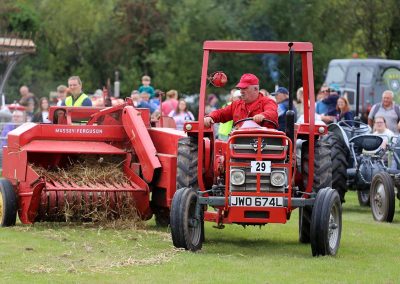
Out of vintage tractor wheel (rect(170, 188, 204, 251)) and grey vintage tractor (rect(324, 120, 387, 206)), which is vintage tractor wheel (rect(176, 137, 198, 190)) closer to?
vintage tractor wheel (rect(170, 188, 204, 251))

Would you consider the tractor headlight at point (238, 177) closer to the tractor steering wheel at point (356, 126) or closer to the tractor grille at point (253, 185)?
the tractor grille at point (253, 185)

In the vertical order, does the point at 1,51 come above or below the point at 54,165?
above

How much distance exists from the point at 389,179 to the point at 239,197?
4.74 metres

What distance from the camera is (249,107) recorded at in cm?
1288

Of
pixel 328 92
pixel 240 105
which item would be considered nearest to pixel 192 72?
pixel 328 92

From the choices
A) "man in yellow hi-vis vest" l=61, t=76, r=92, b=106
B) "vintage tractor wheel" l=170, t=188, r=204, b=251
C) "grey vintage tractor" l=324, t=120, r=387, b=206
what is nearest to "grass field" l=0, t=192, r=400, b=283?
"vintage tractor wheel" l=170, t=188, r=204, b=251

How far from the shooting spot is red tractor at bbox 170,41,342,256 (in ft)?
39.3

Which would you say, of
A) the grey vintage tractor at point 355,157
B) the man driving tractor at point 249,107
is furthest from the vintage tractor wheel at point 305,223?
the grey vintage tractor at point 355,157

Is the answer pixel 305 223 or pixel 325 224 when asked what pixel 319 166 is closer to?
pixel 305 223

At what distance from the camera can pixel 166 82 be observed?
42.5 m

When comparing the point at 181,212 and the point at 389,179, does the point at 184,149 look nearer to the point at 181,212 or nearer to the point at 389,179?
the point at 181,212

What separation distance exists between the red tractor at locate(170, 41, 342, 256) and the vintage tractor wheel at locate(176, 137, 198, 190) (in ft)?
0.39

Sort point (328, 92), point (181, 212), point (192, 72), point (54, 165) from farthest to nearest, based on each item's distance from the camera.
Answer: point (192, 72)
point (328, 92)
point (54, 165)
point (181, 212)

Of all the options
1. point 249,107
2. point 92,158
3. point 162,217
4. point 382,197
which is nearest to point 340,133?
point 382,197
